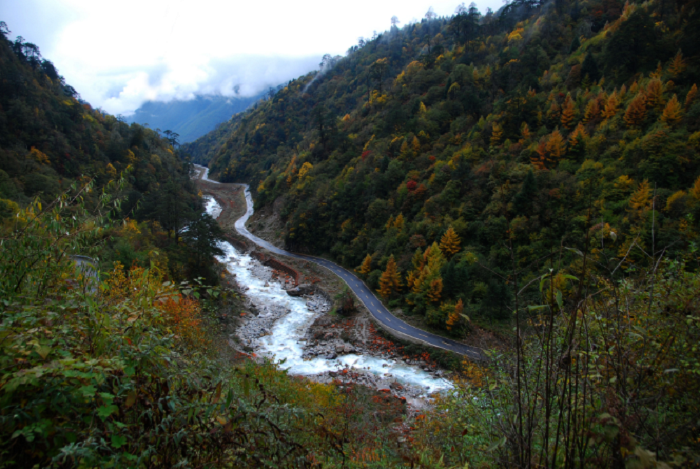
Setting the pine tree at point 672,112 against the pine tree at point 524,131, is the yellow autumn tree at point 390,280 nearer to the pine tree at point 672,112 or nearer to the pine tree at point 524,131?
the pine tree at point 524,131

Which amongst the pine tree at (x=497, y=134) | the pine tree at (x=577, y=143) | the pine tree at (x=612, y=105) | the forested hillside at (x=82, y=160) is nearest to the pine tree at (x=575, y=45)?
the pine tree at (x=612, y=105)

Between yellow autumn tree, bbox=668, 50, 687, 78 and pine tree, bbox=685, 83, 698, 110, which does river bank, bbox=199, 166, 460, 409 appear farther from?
yellow autumn tree, bbox=668, 50, 687, 78

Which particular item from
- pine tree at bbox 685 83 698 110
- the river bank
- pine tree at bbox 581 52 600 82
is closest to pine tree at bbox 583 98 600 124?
pine tree at bbox 685 83 698 110

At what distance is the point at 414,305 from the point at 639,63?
30321mm

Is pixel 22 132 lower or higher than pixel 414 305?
higher

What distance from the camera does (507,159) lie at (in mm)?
28500

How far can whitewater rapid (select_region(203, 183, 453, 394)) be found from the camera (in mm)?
18266

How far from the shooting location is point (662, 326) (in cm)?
341

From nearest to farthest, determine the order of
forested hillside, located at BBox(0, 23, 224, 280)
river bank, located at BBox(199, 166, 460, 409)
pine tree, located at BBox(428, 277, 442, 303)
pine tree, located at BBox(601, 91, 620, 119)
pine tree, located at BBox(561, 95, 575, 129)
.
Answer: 1. river bank, located at BBox(199, 166, 460, 409)
2. pine tree, located at BBox(428, 277, 442, 303)
3. forested hillside, located at BBox(0, 23, 224, 280)
4. pine tree, located at BBox(601, 91, 620, 119)
5. pine tree, located at BBox(561, 95, 575, 129)

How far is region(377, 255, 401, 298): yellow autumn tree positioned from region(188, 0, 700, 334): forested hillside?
0.46ft

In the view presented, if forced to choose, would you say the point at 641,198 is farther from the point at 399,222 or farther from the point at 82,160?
the point at 82,160

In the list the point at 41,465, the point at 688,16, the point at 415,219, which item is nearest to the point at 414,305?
the point at 415,219

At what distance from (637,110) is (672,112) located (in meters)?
2.23

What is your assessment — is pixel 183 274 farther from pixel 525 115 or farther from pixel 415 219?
pixel 525 115
